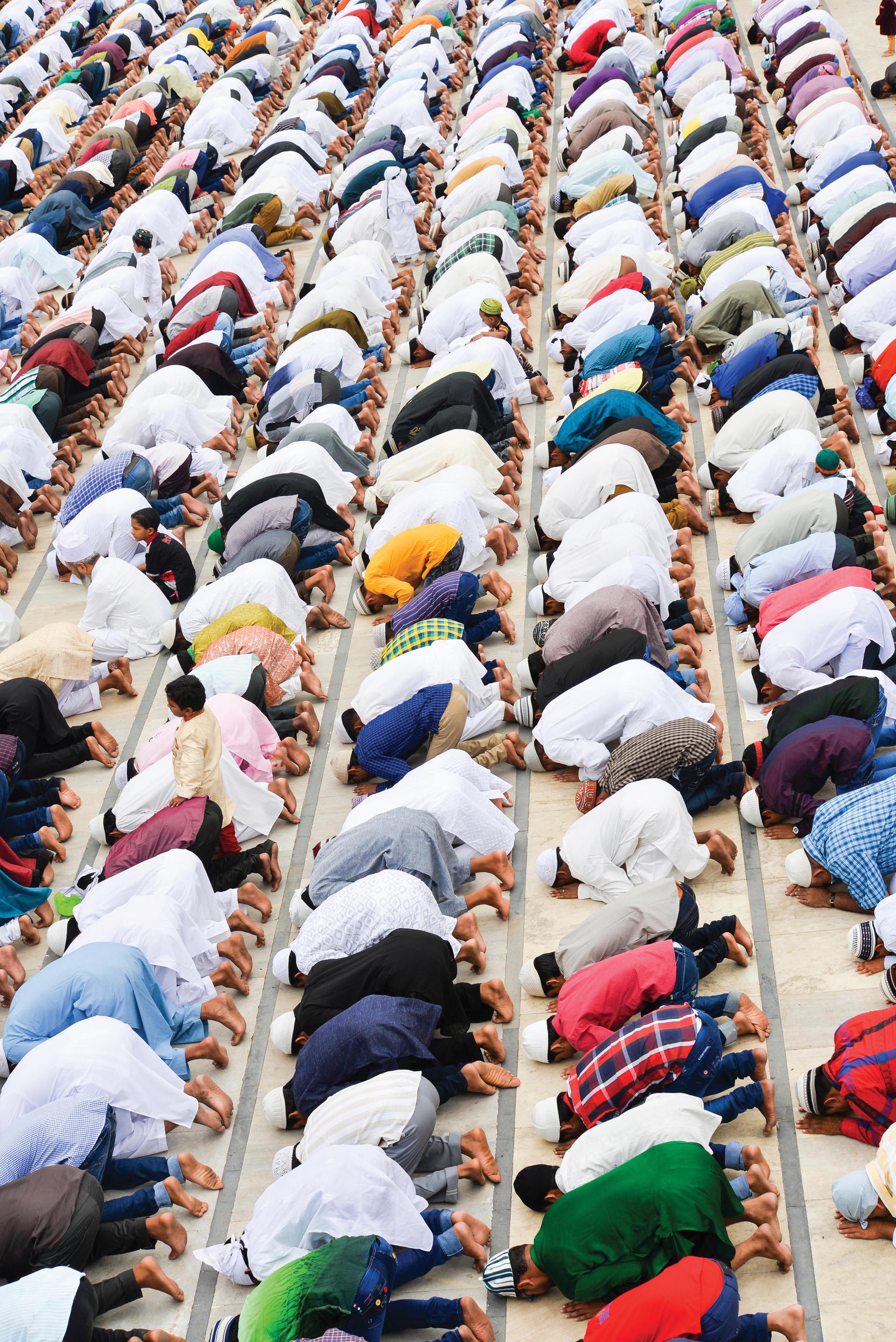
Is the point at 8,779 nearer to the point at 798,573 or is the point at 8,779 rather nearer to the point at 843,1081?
the point at 798,573

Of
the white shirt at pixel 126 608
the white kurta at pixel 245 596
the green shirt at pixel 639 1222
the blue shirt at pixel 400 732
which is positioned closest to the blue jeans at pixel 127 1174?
the green shirt at pixel 639 1222

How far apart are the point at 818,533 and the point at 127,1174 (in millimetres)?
4761

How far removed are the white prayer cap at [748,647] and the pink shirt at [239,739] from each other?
2.56 meters

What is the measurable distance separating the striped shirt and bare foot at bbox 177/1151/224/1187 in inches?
24.5

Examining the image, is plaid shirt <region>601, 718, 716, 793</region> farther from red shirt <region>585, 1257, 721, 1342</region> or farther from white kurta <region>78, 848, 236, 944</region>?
red shirt <region>585, 1257, 721, 1342</region>

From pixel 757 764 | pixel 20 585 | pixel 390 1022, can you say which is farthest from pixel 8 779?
pixel 757 764

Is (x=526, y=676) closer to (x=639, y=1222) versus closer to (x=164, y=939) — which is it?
(x=164, y=939)

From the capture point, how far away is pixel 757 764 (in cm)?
759

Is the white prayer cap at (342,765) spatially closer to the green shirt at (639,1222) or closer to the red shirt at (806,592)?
the red shirt at (806,592)

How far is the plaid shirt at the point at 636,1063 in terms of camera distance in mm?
5980

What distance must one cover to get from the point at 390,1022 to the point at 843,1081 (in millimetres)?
1732

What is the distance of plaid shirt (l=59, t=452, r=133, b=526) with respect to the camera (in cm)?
1121

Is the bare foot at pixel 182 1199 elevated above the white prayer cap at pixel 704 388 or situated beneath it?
situated beneath

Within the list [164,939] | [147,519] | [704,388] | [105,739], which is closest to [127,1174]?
[164,939]
